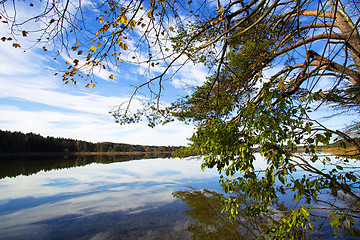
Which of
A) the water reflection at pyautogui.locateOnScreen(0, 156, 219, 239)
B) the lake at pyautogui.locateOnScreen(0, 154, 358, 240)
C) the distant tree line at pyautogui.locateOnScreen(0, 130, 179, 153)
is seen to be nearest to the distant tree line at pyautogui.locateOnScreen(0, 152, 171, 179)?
the water reflection at pyautogui.locateOnScreen(0, 156, 219, 239)

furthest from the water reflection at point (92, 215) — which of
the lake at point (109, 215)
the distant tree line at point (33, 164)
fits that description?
the distant tree line at point (33, 164)

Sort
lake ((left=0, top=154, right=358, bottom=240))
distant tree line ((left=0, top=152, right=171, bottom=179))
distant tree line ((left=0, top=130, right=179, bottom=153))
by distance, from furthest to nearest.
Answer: distant tree line ((left=0, top=130, right=179, bottom=153)) → distant tree line ((left=0, top=152, right=171, bottom=179)) → lake ((left=0, top=154, right=358, bottom=240))

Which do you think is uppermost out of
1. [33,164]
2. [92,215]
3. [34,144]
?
[34,144]

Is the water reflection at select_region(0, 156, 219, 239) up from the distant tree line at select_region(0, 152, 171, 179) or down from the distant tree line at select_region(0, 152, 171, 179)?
down

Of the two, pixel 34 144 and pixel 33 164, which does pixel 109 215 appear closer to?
pixel 33 164

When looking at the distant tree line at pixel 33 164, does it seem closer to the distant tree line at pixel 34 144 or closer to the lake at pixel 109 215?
the lake at pixel 109 215

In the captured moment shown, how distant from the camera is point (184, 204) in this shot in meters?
8.08

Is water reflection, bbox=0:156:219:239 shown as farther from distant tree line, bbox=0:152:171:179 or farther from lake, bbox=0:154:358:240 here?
distant tree line, bbox=0:152:171:179

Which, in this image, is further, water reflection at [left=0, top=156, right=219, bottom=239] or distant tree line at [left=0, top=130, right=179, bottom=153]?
distant tree line at [left=0, top=130, right=179, bottom=153]

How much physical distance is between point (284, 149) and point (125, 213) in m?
6.64

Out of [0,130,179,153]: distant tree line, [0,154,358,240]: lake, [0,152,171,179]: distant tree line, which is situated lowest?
[0,154,358,240]: lake

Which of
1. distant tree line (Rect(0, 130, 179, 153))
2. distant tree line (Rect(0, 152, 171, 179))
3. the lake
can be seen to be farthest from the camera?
distant tree line (Rect(0, 130, 179, 153))

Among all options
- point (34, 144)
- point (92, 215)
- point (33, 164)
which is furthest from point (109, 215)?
point (34, 144)

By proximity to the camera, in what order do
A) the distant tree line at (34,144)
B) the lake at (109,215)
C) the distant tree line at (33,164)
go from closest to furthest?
1. the lake at (109,215)
2. the distant tree line at (33,164)
3. the distant tree line at (34,144)
